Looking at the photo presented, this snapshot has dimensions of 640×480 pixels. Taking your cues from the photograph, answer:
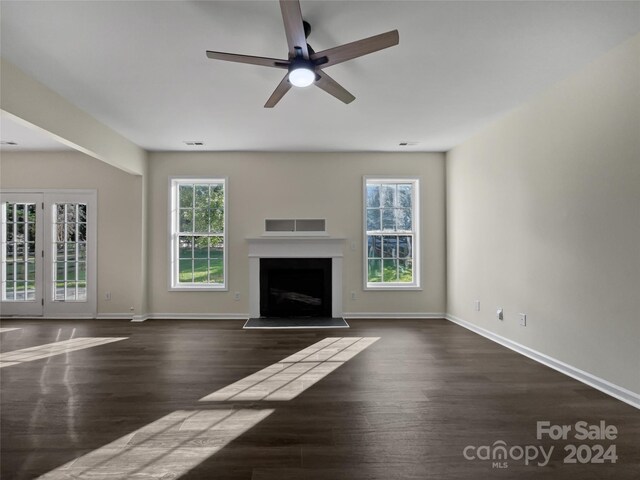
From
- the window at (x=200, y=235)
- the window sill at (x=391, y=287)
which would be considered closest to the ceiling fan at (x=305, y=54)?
the window at (x=200, y=235)

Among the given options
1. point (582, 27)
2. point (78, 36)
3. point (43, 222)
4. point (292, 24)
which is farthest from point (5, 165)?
point (582, 27)

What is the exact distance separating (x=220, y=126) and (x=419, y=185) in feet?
10.6

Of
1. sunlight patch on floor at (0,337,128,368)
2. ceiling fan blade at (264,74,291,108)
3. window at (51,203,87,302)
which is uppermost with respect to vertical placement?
ceiling fan blade at (264,74,291,108)

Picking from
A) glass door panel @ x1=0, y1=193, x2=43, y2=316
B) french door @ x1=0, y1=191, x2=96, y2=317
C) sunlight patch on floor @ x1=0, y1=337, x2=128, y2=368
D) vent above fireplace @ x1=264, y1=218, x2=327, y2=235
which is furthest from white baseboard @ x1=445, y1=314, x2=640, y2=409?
glass door panel @ x1=0, y1=193, x2=43, y2=316

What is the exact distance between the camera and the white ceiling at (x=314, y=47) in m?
2.31

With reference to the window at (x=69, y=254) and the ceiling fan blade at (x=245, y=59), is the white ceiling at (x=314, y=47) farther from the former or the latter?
the window at (x=69, y=254)

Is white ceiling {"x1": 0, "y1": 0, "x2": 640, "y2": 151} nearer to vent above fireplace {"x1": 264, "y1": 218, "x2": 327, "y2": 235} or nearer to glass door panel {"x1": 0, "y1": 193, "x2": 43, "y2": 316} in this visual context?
vent above fireplace {"x1": 264, "y1": 218, "x2": 327, "y2": 235}

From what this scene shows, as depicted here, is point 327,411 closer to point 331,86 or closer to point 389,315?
point 331,86

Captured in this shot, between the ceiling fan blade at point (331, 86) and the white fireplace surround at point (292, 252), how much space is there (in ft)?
9.89

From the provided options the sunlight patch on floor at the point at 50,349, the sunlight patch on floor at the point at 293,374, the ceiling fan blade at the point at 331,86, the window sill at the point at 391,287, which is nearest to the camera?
the ceiling fan blade at the point at 331,86

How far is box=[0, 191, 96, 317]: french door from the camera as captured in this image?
5.75 m

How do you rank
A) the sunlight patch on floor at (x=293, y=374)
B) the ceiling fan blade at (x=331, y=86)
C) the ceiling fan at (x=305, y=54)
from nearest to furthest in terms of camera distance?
the ceiling fan at (x=305, y=54)
the ceiling fan blade at (x=331, y=86)
the sunlight patch on floor at (x=293, y=374)

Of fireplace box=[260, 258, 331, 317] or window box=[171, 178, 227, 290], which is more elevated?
window box=[171, 178, 227, 290]

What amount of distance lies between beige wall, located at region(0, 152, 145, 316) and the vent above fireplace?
2.18 metres
